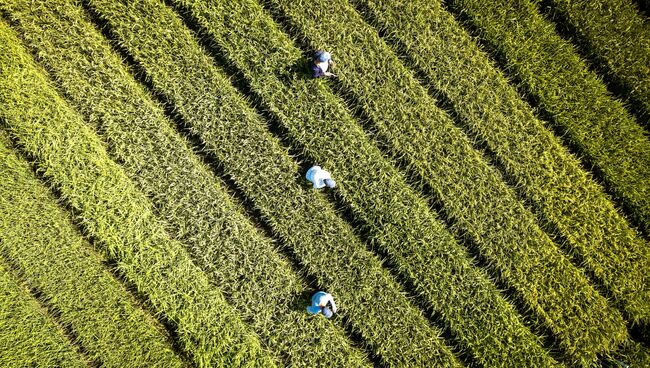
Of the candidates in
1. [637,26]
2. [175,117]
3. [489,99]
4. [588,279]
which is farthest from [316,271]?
[637,26]

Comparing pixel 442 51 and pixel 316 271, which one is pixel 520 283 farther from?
pixel 442 51

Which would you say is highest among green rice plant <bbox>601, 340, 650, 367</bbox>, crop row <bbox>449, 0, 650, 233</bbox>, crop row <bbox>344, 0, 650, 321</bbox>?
crop row <bbox>449, 0, 650, 233</bbox>

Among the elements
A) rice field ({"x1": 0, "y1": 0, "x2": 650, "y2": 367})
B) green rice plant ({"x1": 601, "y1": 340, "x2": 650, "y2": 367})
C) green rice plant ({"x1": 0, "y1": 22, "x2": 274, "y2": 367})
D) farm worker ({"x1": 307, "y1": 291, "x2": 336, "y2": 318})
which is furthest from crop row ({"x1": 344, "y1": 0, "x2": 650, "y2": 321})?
green rice plant ({"x1": 0, "y1": 22, "x2": 274, "y2": 367})

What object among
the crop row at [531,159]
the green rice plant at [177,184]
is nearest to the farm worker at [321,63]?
the crop row at [531,159]

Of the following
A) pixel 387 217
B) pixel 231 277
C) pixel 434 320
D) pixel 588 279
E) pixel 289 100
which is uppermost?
pixel 588 279

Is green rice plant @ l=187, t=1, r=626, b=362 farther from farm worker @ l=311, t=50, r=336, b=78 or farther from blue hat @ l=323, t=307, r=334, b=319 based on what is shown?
blue hat @ l=323, t=307, r=334, b=319

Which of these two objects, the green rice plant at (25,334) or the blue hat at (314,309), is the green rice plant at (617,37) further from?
the green rice plant at (25,334)
